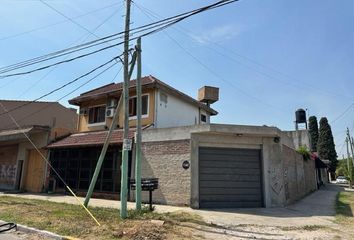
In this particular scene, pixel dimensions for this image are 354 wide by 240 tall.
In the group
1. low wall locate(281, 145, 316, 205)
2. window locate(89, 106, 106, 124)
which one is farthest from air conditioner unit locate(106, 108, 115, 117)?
low wall locate(281, 145, 316, 205)

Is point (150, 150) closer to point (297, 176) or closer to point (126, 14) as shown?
point (126, 14)

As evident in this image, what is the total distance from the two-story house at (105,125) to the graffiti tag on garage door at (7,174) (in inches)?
202

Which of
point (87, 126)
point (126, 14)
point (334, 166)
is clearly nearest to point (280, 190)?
point (126, 14)

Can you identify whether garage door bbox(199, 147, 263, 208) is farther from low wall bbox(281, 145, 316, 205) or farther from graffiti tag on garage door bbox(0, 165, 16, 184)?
graffiti tag on garage door bbox(0, 165, 16, 184)

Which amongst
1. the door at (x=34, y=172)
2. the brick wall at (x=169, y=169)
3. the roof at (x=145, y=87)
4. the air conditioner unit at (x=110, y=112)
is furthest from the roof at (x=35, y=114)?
the brick wall at (x=169, y=169)

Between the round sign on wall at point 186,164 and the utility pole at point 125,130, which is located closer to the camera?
the utility pole at point 125,130

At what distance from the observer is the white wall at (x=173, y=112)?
62.0 ft

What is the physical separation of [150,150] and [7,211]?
6689mm

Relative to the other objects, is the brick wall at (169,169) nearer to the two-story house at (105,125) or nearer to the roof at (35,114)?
the two-story house at (105,125)

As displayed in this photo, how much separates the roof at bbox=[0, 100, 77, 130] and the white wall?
579 inches

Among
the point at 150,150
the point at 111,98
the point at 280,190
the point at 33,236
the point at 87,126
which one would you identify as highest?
the point at 111,98

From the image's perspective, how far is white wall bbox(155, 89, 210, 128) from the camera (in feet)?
62.0

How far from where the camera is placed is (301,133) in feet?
117

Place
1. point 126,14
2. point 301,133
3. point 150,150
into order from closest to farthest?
point 126,14, point 150,150, point 301,133
